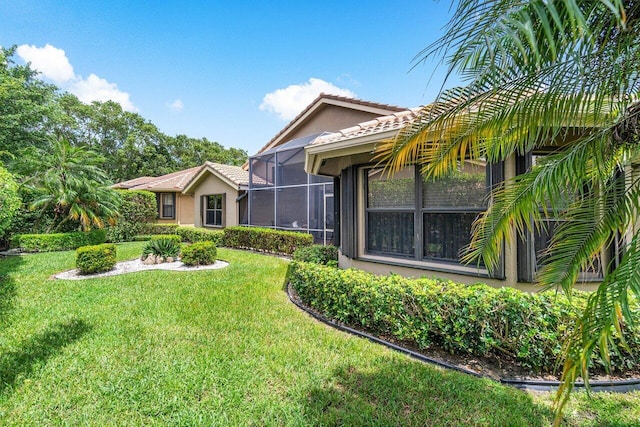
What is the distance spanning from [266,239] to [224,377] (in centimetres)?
1040

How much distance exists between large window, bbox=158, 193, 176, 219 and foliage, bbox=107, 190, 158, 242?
3522 mm

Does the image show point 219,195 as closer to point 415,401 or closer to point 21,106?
point 21,106

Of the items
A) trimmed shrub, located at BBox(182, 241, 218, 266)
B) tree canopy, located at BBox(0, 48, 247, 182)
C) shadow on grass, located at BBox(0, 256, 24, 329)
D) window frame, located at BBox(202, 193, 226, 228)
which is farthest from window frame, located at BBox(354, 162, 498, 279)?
tree canopy, located at BBox(0, 48, 247, 182)

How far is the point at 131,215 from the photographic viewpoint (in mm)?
18578

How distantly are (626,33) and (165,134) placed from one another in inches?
1761

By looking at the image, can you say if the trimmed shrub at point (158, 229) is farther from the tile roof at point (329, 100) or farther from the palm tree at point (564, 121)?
the palm tree at point (564, 121)

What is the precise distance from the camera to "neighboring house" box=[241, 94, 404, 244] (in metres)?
13.2

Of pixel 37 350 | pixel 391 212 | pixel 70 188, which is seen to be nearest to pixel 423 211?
pixel 391 212

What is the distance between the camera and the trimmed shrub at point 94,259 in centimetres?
896

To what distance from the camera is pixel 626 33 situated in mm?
2123

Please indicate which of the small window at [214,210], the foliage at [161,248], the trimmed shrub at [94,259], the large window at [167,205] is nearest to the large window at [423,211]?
the foliage at [161,248]

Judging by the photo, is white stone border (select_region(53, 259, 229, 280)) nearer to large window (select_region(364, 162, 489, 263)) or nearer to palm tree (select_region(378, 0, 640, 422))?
large window (select_region(364, 162, 489, 263))

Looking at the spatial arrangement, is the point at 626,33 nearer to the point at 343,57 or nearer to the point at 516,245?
the point at 516,245

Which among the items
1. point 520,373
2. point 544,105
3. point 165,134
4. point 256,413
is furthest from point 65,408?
point 165,134
